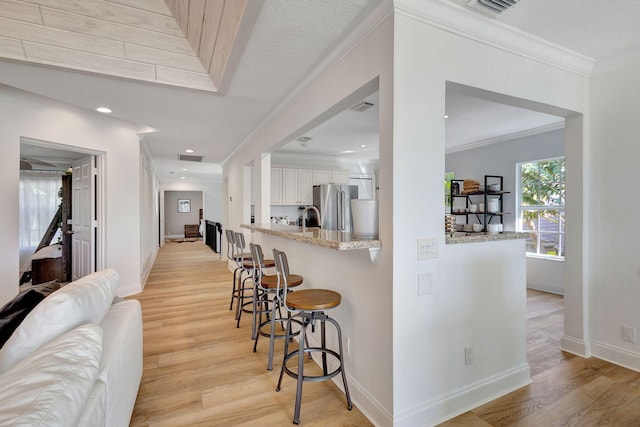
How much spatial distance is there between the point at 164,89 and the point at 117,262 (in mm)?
2785

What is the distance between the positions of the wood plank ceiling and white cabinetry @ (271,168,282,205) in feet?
10.6

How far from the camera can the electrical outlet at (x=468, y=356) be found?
1.97 m

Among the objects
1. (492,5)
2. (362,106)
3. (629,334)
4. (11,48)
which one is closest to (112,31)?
(11,48)

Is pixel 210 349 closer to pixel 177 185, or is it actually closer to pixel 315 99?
pixel 315 99

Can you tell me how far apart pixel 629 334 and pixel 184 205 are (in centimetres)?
1524

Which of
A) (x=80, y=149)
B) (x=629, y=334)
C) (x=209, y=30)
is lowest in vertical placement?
(x=629, y=334)

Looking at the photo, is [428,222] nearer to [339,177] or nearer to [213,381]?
[213,381]

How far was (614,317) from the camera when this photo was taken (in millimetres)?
2508

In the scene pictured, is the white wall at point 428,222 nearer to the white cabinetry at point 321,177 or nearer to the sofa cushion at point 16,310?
the sofa cushion at point 16,310

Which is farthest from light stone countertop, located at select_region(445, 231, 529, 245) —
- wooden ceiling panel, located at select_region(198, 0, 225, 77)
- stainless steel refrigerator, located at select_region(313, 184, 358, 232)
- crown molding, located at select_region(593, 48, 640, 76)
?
stainless steel refrigerator, located at select_region(313, 184, 358, 232)

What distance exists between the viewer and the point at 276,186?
6.03m

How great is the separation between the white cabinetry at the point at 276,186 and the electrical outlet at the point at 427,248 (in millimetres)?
4484

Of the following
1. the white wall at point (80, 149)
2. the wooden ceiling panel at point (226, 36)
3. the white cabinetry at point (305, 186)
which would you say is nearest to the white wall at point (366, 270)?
the wooden ceiling panel at point (226, 36)

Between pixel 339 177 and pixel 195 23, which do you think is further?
pixel 339 177
